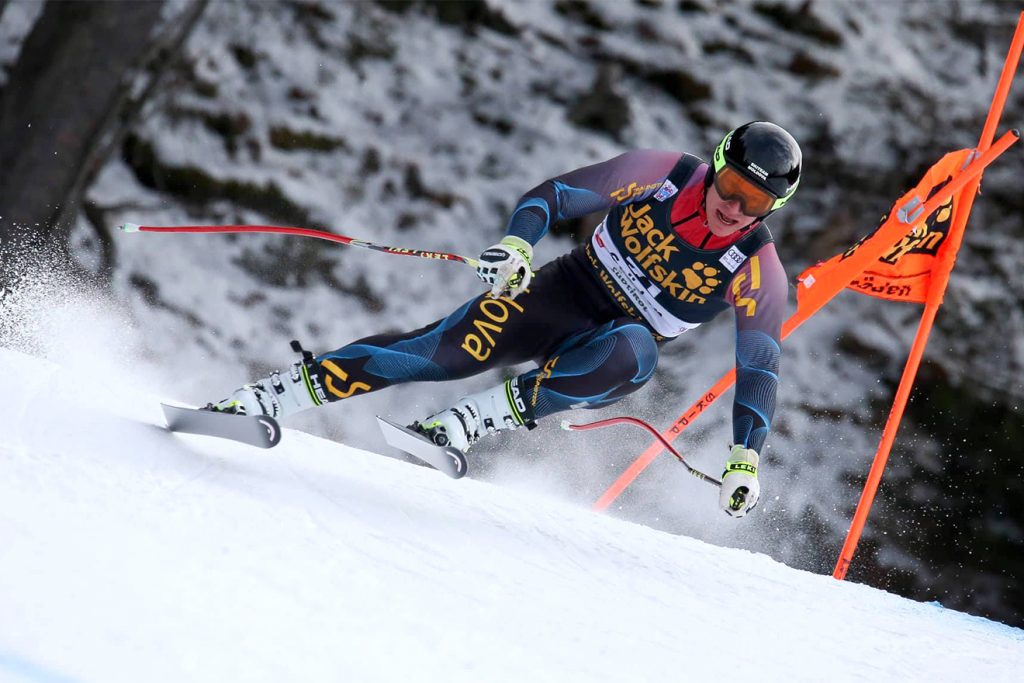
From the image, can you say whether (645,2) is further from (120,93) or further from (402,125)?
(120,93)

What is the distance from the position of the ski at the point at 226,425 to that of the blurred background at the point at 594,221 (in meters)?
4.39

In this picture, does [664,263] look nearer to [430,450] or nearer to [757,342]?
[757,342]

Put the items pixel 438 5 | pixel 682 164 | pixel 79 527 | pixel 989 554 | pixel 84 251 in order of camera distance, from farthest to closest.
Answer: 1. pixel 438 5
2. pixel 989 554
3. pixel 84 251
4. pixel 682 164
5. pixel 79 527

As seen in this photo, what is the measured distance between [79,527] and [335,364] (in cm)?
114

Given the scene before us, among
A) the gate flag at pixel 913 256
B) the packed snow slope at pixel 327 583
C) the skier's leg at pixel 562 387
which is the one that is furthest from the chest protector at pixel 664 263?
the gate flag at pixel 913 256

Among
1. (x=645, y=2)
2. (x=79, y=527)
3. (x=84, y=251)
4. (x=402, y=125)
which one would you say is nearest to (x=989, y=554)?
(x=645, y=2)

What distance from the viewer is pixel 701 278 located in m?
2.80

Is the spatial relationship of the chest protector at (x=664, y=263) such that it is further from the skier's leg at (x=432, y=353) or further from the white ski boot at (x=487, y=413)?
the white ski boot at (x=487, y=413)

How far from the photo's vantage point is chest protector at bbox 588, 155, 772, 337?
9.14 feet

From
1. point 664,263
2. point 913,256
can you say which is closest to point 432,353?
point 664,263

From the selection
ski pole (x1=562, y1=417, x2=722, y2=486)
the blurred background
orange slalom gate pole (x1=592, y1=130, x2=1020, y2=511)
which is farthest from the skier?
the blurred background

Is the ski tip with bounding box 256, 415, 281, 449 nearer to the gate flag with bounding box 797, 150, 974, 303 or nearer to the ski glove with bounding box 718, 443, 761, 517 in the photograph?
the ski glove with bounding box 718, 443, 761, 517

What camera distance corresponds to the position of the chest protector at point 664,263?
110 inches

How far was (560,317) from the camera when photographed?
9.46 ft
